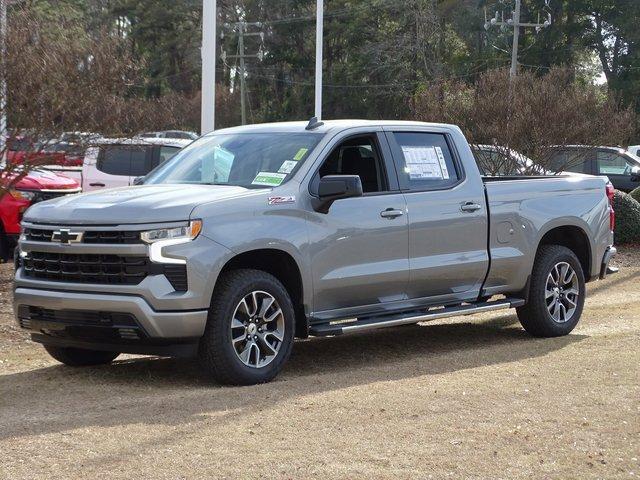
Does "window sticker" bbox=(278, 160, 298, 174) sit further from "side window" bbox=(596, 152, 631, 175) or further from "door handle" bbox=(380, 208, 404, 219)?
"side window" bbox=(596, 152, 631, 175)

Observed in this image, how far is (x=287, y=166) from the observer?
8625 mm

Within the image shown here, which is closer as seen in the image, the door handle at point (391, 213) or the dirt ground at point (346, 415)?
the dirt ground at point (346, 415)

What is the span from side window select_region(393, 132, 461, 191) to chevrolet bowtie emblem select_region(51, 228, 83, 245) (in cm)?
259

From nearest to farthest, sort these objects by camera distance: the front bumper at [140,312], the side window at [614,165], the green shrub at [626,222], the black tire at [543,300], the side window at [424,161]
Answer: the front bumper at [140,312] → the side window at [424,161] → the black tire at [543,300] → the green shrub at [626,222] → the side window at [614,165]

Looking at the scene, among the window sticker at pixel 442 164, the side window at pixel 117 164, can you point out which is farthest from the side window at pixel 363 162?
the side window at pixel 117 164

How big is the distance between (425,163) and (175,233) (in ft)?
8.38

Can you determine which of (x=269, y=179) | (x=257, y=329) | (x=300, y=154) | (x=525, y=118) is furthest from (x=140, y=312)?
(x=525, y=118)

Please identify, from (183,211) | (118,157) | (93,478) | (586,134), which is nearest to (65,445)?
(93,478)

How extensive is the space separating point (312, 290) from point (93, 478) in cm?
308

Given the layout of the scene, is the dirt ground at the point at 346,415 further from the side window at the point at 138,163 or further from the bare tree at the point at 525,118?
the bare tree at the point at 525,118

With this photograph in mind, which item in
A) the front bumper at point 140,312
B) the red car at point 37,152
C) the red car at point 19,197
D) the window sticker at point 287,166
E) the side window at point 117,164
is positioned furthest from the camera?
the side window at point 117,164

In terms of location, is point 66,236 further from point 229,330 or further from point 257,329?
point 257,329

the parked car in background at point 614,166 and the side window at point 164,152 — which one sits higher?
the side window at point 164,152

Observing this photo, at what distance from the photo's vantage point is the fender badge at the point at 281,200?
820 cm
